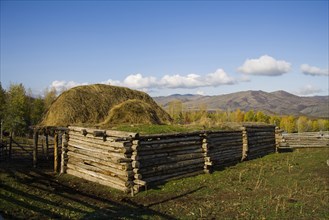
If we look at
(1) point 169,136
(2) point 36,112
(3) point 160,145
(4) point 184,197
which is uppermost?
(2) point 36,112

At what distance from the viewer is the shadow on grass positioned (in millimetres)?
10039

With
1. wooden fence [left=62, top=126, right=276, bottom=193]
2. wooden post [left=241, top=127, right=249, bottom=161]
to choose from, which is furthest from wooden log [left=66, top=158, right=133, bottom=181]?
wooden post [left=241, top=127, right=249, bottom=161]

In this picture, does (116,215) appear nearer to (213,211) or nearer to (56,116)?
(213,211)

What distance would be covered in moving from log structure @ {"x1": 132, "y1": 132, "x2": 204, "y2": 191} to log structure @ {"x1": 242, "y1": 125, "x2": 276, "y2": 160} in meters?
5.80

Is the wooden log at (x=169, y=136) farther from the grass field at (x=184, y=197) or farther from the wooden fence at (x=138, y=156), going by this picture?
the grass field at (x=184, y=197)

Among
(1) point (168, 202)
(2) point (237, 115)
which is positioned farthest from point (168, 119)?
(2) point (237, 115)

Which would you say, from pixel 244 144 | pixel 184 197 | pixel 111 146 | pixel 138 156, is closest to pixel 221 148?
pixel 244 144

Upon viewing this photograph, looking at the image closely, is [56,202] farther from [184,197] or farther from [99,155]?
[184,197]

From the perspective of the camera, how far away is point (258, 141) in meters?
23.8

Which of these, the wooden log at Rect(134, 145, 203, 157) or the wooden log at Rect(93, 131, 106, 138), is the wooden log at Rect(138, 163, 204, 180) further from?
the wooden log at Rect(93, 131, 106, 138)

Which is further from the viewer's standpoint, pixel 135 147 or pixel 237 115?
pixel 237 115

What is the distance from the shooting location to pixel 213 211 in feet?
34.1

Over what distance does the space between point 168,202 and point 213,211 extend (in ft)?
6.48

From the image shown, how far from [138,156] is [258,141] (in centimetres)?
1296
